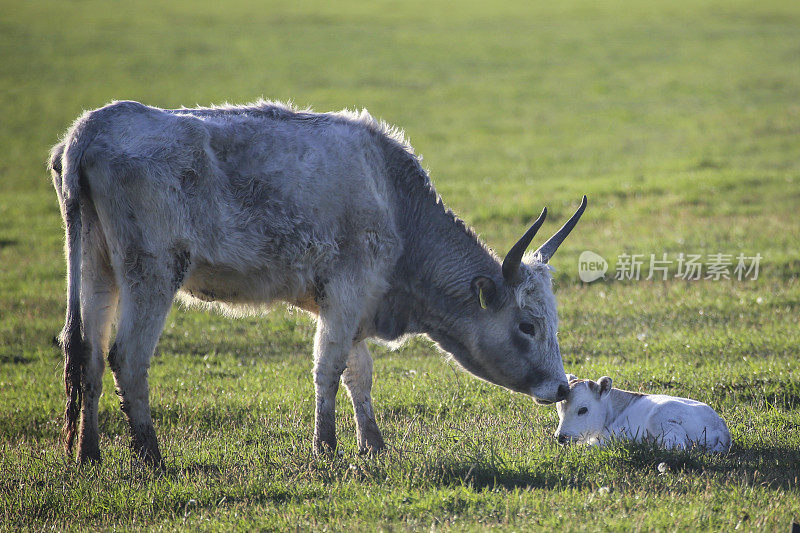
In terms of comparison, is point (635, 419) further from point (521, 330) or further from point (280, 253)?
point (280, 253)

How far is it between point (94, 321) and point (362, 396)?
2.43m

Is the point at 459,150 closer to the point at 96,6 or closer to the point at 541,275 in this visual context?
the point at 541,275

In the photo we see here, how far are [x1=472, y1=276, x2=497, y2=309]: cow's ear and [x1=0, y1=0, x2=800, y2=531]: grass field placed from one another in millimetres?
1146

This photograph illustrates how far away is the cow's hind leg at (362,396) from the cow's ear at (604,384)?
Result: 198cm

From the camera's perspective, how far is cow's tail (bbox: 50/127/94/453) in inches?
280

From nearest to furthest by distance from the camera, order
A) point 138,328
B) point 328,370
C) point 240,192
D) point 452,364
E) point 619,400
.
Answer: point 138,328
point 240,192
point 328,370
point 619,400
point 452,364

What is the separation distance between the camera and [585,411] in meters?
Result: 7.91

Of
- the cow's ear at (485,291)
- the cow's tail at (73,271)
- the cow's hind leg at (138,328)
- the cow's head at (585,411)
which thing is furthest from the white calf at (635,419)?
the cow's tail at (73,271)

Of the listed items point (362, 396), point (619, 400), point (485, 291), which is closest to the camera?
point (485, 291)

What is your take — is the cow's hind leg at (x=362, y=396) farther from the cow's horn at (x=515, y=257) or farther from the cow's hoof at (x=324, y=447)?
the cow's horn at (x=515, y=257)

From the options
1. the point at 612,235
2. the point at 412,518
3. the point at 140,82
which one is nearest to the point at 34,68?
the point at 140,82

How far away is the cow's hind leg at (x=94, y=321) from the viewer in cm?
736

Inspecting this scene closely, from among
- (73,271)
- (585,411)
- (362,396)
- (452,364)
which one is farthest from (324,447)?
(452,364)

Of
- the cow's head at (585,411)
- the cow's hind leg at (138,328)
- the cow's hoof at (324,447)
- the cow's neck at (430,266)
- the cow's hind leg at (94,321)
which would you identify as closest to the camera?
the cow's hind leg at (138,328)
